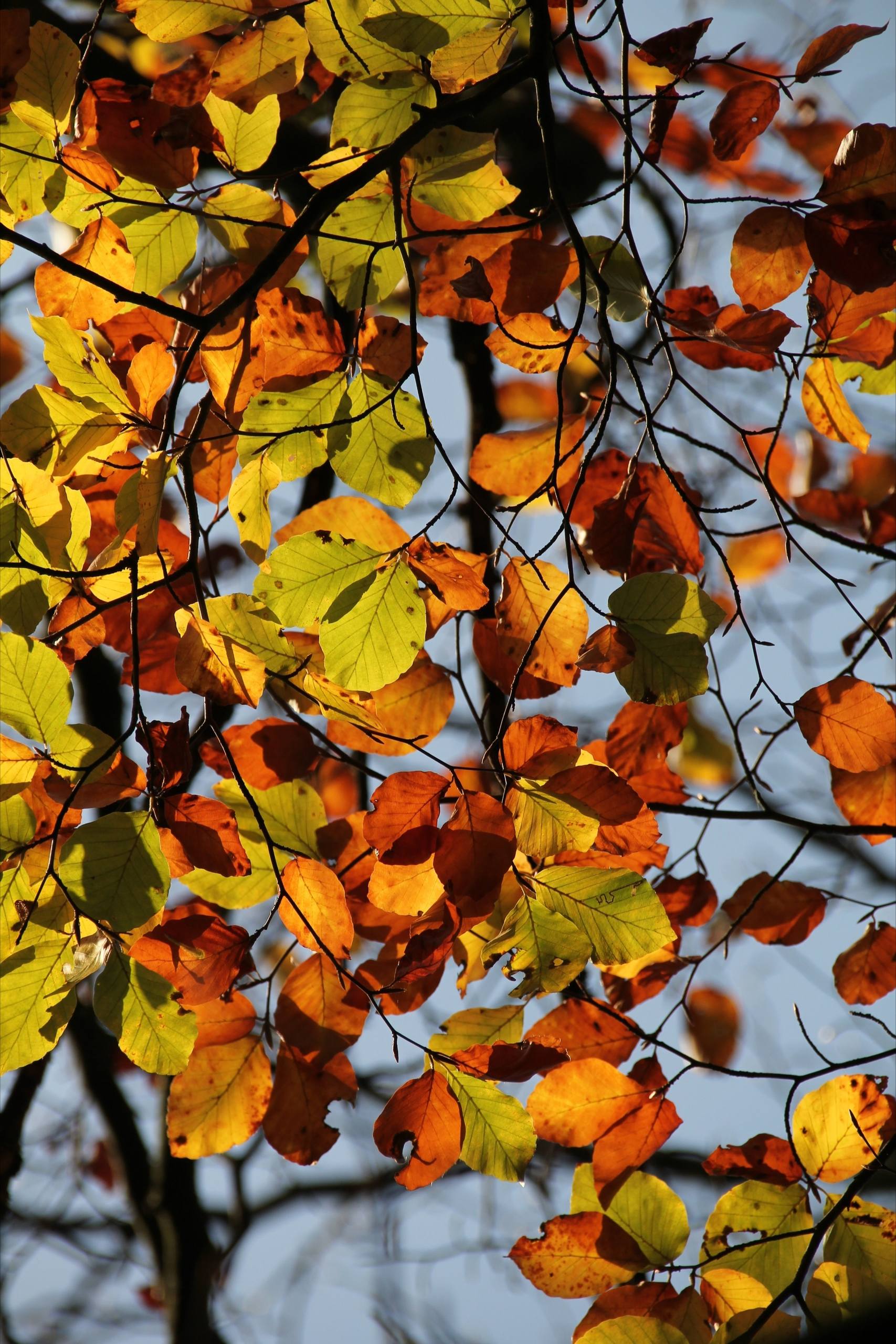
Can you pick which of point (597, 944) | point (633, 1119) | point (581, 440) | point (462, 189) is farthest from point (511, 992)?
point (462, 189)

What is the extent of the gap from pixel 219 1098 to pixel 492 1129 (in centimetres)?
29

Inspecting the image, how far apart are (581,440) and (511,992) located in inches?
21.5

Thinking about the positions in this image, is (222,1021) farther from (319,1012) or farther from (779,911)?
(779,911)

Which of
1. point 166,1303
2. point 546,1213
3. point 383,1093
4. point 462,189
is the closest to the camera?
point 462,189

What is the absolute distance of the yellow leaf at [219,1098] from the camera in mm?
983

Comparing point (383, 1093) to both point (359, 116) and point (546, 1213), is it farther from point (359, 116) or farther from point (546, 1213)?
point (359, 116)

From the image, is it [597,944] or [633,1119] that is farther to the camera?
[633,1119]

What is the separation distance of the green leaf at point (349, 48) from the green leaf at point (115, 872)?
2.15ft

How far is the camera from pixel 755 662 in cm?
101

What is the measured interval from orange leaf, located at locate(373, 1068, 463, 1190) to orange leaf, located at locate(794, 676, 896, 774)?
1.75 ft

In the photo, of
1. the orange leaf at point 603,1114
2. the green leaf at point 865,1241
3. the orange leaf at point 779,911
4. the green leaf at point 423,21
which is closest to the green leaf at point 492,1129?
the orange leaf at point 603,1114

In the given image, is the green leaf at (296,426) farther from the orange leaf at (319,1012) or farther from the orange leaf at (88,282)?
the orange leaf at (319,1012)

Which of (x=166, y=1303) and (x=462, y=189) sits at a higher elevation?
(x=462, y=189)

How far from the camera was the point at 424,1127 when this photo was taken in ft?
2.97
